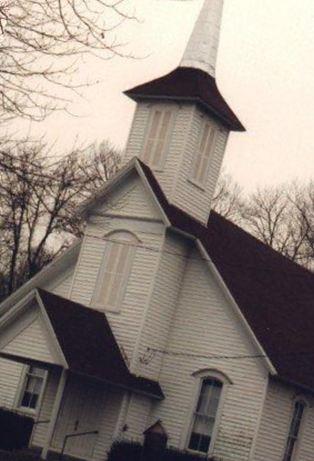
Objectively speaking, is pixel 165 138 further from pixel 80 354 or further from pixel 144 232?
pixel 80 354

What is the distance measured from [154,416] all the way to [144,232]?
5290 mm

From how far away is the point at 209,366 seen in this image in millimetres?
31094

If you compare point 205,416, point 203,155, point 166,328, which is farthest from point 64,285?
point 205,416

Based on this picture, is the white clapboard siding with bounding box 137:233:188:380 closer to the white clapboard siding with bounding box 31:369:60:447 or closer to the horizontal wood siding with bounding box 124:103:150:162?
the white clapboard siding with bounding box 31:369:60:447

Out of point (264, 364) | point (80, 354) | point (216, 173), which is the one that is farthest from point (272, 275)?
point (80, 354)

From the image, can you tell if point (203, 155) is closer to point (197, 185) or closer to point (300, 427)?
point (197, 185)

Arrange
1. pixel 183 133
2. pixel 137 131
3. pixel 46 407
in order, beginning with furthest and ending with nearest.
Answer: pixel 137 131 → pixel 183 133 → pixel 46 407

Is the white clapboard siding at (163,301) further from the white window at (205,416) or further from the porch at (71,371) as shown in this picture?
the white window at (205,416)

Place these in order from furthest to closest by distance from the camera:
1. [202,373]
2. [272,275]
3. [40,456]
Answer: [272,275]
[202,373]
[40,456]

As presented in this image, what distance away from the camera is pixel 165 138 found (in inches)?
1315

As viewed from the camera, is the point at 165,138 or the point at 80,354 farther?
the point at 165,138

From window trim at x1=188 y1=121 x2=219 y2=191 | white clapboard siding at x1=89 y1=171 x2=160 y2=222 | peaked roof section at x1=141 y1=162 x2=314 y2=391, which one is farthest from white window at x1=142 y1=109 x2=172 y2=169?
white clapboard siding at x1=89 y1=171 x2=160 y2=222

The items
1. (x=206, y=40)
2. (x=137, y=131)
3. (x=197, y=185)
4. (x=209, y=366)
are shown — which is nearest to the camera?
(x=209, y=366)

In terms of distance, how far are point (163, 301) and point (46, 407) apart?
458 centimetres
